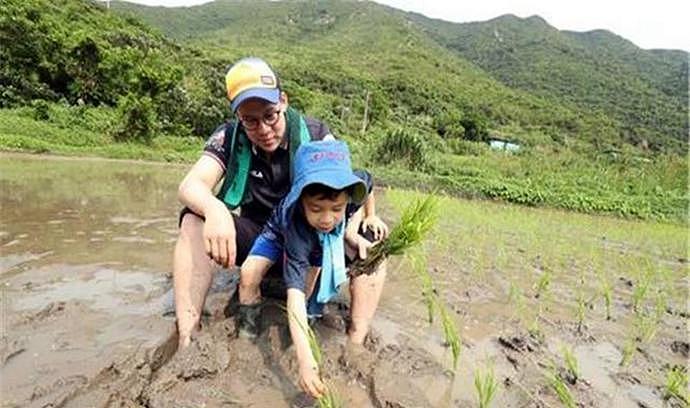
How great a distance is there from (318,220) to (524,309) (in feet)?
6.22

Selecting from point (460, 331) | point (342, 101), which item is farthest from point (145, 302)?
point (342, 101)

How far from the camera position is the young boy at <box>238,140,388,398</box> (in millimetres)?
2275

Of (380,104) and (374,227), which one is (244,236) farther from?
(380,104)

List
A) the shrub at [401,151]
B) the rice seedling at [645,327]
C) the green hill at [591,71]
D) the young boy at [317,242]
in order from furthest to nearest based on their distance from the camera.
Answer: the green hill at [591,71]
the shrub at [401,151]
the rice seedling at [645,327]
the young boy at [317,242]

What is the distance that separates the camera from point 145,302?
3.14 m

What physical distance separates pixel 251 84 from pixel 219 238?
0.68 m

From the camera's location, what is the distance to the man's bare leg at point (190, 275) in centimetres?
258

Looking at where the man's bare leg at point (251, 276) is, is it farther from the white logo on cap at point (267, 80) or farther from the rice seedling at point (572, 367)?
the rice seedling at point (572, 367)

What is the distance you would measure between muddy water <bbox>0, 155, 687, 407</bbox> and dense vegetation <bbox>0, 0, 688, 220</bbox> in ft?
36.2

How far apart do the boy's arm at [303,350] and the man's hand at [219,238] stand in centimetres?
36

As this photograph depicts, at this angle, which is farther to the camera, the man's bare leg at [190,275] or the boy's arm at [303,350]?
the man's bare leg at [190,275]

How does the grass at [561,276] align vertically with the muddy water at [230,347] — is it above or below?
below

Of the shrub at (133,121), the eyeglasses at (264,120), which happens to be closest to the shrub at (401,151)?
the shrub at (133,121)

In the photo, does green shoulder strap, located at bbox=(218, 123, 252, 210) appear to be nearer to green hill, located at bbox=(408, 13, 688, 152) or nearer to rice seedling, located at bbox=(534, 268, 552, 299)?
rice seedling, located at bbox=(534, 268, 552, 299)
